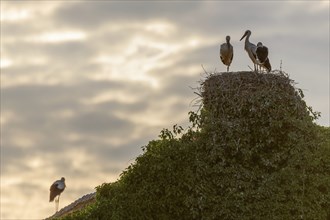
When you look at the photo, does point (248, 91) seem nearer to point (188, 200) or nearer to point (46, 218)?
point (188, 200)

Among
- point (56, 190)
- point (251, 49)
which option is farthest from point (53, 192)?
point (251, 49)

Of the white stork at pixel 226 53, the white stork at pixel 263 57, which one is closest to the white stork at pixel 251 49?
the white stork at pixel 263 57

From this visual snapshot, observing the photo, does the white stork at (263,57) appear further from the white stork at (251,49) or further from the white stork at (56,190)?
the white stork at (56,190)

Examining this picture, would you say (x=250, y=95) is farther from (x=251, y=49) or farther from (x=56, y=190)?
(x=56, y=190)

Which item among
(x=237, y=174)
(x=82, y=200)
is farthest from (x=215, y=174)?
(x=82, y=200)

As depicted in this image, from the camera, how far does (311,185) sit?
35.2m

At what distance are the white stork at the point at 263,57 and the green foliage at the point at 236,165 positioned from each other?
6.77 ft

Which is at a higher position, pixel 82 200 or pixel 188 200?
pixel 82 200

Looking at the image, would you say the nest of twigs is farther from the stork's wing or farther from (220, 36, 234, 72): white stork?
the stork's wing

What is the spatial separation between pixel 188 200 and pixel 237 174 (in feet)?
6.76

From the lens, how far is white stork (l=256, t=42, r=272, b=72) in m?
38.3

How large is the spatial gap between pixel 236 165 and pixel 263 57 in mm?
5520

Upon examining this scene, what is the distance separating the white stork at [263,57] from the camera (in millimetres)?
38350

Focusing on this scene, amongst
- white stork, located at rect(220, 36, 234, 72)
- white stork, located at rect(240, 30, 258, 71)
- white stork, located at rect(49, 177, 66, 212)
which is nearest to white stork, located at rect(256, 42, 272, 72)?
white stork, located at rect(240, 30, 258, 71)
